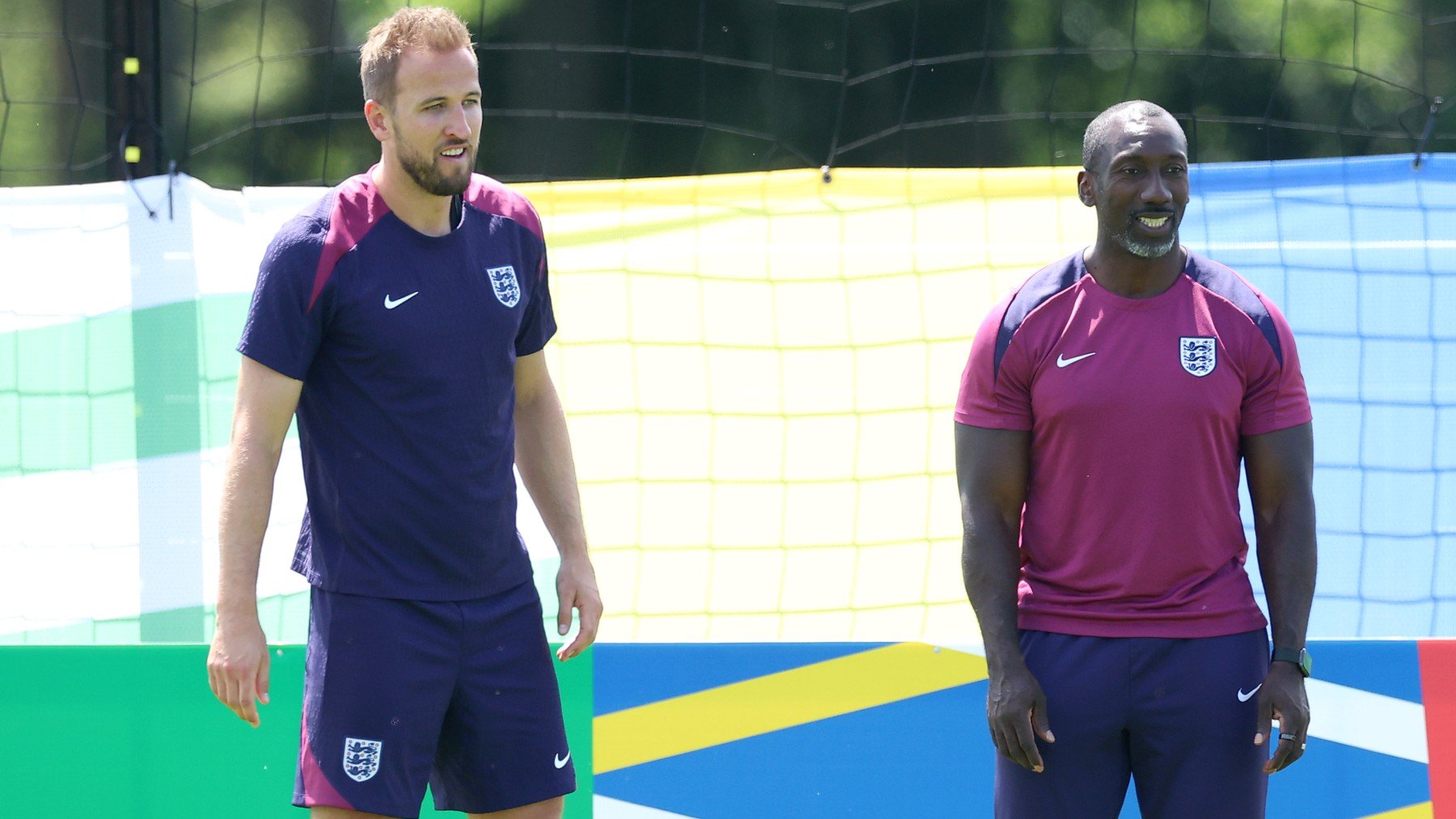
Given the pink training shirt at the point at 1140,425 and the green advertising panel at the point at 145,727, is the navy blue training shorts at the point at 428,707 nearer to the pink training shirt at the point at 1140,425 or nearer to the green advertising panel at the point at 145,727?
the pink training shirt at the point at 1140,425

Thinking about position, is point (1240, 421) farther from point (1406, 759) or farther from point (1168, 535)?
point (1406, 759)

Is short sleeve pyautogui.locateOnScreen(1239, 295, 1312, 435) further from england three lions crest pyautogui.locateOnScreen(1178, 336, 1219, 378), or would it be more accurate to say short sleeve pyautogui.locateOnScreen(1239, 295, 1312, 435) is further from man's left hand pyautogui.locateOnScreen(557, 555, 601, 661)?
man's left hand pyautogui.locateOnScreen(557, 555, 601, 661)

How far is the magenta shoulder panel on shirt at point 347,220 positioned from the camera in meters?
2.69

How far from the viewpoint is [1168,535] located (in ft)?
8.64

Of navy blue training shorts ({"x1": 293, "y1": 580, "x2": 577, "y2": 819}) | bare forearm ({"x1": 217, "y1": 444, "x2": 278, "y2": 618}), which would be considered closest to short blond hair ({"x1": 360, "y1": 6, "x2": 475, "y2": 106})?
bare forearm ({"x1": 217, "y1": 444, "x2": 278, "y2": 618})

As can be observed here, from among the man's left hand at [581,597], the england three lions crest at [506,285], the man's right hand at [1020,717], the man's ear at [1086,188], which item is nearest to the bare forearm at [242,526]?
the england three lions crest at [506,285]

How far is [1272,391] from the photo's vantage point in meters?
2.65

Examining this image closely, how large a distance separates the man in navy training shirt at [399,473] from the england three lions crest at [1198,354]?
1.19m

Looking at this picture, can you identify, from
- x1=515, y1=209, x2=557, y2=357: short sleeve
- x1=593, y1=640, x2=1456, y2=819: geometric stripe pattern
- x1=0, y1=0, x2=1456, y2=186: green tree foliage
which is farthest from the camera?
x1=0, y1=0, x2=1456, y2=186: green tree foliage

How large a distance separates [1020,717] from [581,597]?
2.90 feet

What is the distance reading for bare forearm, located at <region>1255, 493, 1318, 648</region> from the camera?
265cm

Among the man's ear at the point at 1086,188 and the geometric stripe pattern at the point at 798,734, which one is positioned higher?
the man's ear at the point at 1086,188

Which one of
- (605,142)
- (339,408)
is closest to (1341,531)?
(605,142)

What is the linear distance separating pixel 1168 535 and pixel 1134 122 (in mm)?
710
